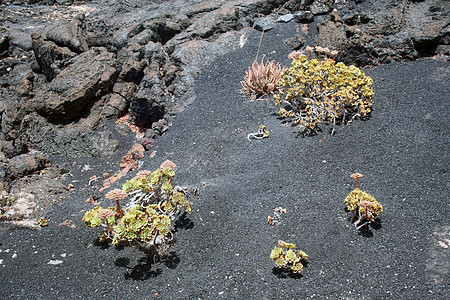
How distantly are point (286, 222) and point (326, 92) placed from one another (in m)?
2.08

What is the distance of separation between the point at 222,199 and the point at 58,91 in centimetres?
393

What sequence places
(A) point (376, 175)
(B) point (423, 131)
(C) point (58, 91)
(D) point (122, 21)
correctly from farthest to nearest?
(D) point (122, 21), (C) point (58, 91), (B) point (423, 131), (A) point (376, 175)

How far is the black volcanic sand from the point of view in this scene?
316cm

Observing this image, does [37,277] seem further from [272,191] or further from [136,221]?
[272,191]

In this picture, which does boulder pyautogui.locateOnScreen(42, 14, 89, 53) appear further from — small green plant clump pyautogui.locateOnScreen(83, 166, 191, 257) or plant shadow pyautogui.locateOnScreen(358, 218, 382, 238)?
plant shadow pyautogui.locateOnScreen(358, 218, 382, 238)

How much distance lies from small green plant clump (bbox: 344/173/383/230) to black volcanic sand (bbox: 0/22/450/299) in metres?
0.10

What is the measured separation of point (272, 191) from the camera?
4.14 meters

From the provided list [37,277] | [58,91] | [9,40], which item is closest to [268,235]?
[37,277]

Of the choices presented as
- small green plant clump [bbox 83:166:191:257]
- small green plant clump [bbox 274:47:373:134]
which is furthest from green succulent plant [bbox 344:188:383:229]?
small green plant clump [bbox 83:166:191:257]

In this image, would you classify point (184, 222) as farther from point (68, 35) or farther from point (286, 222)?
point (68, 35)

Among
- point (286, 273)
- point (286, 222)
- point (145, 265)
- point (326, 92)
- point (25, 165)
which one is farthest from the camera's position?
point (25, 165)

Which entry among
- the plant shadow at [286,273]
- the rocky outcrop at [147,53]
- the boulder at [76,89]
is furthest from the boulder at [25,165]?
the plant shadow at [286,273]

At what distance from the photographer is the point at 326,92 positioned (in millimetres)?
5004

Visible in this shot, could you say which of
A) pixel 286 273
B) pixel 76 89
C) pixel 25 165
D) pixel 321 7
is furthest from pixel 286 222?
pixel 321 7
